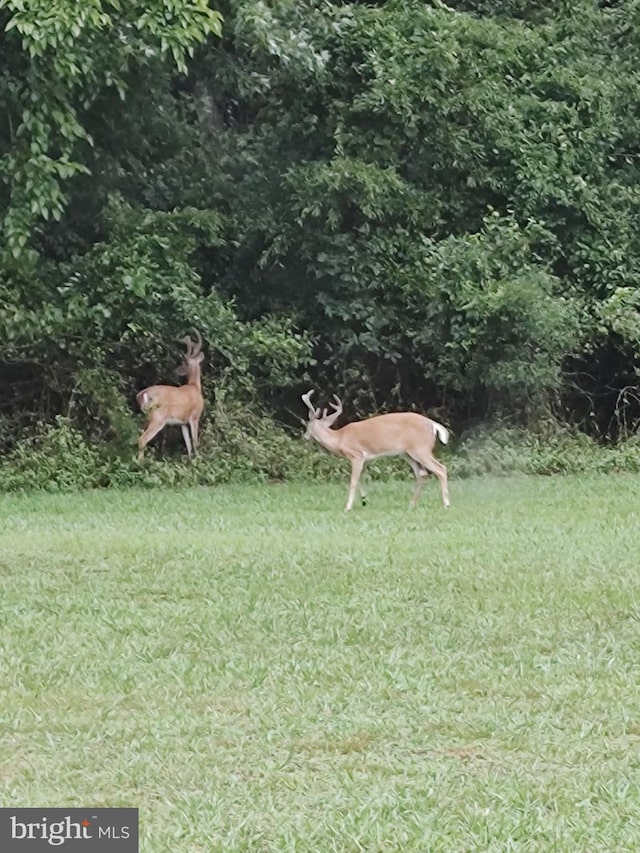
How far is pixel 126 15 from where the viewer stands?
1312 cm

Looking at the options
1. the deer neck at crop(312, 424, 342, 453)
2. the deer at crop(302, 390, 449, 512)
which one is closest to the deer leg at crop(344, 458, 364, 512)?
the deer at crop(302, 390, 449, 512)

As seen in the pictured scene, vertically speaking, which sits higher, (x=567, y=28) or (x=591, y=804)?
(x=567, y=28)

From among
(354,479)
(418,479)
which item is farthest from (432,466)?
(354,479)

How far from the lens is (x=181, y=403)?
15914 millimetres

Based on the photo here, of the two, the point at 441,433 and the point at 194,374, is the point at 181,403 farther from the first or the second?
the point at 441,433

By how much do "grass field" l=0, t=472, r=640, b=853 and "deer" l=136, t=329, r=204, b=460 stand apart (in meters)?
4.89

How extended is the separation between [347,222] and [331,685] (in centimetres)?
1109

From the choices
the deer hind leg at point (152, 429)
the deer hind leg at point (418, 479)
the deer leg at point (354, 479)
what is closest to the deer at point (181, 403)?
the deer hind leg at point (152, 429)

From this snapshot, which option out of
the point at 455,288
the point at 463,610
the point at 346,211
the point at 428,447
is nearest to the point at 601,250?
the point at 455,288

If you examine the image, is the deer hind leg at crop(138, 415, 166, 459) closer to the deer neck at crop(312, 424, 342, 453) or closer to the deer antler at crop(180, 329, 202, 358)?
the deer antler at crop(180, 329, 202, 358)

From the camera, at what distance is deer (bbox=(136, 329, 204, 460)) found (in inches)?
621

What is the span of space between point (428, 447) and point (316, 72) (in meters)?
4.92

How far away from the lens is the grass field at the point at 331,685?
4555 mm

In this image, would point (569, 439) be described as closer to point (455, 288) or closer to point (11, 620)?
point (455, 288)
